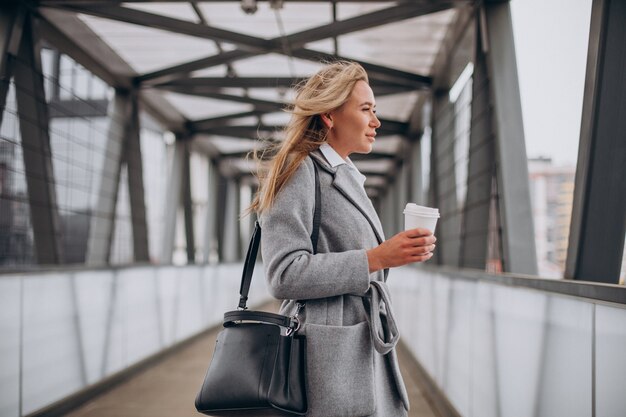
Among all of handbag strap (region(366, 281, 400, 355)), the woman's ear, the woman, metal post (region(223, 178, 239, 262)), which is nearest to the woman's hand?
the woman

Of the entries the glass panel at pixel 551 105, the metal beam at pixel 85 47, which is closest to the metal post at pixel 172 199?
the metal beam at pixel 85 47

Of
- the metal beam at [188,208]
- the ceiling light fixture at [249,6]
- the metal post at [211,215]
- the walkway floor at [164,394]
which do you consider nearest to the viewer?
the walkway floor at [164,394]

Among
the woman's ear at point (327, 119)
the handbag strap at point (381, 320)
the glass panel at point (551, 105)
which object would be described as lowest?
the handbag strap at point (381, 320)

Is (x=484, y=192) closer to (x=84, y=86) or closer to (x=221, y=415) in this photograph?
(x=221, y=415)

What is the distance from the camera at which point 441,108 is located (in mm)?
8453

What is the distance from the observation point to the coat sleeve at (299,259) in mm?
1587

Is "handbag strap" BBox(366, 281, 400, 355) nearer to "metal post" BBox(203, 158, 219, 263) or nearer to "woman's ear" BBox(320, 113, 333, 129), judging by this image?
"woman's ear" BBox(320, 113, 333, 129)

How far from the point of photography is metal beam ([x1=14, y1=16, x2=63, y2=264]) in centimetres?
613

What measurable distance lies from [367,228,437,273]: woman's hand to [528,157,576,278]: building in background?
A: 1.77 m

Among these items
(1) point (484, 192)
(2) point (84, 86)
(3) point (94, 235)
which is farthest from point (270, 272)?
(3) point (94, 235)

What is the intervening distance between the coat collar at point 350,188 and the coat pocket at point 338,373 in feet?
0.96

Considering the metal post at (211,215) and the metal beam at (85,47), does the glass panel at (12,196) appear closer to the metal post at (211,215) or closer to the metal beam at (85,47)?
the metal beam at (85,47)

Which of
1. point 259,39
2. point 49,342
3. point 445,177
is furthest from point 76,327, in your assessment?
point 445,177

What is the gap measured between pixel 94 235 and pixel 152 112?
2948 millimetres
